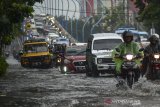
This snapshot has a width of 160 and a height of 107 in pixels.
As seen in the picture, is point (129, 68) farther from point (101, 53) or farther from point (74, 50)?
point (74, 50)

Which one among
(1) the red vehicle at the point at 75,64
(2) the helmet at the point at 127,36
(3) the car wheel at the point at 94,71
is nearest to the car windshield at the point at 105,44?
(3) the car wheel at the point at 94,71

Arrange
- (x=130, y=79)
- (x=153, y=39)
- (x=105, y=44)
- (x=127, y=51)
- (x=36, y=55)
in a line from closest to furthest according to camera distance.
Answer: (x=130, y=79), (x=127, y=51), (x=153, y=39), (x=105, y=44), (x=36, y=55)

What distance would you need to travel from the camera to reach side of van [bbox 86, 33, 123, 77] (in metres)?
26.2

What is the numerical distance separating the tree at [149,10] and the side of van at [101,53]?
40.0ft

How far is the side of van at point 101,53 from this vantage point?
26211 mm

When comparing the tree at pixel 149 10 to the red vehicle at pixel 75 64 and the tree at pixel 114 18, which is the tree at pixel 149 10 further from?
the tree at pixel 114 18

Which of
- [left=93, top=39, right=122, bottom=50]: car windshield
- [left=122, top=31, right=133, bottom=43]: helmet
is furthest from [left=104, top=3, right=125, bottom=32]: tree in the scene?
[left=122, top=31, right=133, bottom=43]: helmet

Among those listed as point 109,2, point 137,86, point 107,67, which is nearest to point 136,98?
point 137,86

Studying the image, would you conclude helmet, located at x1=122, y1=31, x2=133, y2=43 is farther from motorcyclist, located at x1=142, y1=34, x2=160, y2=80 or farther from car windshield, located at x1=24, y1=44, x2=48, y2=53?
car windshield, located at x1=24, y1=44, x2=48, y2=53

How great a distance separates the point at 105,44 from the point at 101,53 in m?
1.02

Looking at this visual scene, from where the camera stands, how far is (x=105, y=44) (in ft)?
89.5

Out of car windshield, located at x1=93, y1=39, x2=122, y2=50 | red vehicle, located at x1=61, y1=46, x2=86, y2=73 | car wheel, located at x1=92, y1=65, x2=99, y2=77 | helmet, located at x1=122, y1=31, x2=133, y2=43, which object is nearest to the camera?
helmet, located at x1=122, y1=31, x2=133, y2=43

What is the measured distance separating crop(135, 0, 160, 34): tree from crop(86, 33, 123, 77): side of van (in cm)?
1220

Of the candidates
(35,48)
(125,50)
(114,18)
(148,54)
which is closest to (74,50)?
(35,48)
